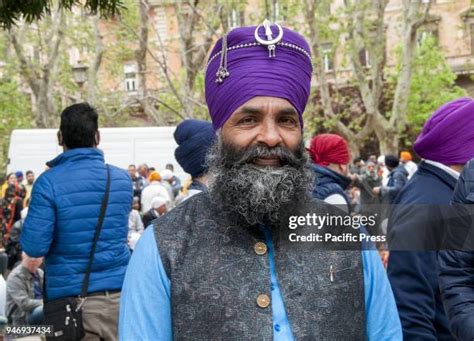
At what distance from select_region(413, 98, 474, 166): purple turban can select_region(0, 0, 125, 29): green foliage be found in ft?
5.82

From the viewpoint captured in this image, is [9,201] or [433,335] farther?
[9,201]

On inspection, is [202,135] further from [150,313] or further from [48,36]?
[48,36]

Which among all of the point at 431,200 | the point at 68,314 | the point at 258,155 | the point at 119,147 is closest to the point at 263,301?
the point at 258,155

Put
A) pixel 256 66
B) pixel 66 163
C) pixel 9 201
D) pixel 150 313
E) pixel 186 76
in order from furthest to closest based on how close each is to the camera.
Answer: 1. pixel 186 76
2. pixel 9 201
3. pixel 66 163
4. pixel 256 66
5. pixel 150 313

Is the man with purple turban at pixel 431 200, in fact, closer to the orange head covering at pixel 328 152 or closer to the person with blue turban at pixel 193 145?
the person with blue turban at pixel 193 145

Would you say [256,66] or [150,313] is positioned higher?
[256,66]

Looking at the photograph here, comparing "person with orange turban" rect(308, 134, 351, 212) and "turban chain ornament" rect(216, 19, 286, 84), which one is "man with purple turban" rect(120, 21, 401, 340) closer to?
"turban chain ornament" rect(216, 19, 286, 84)

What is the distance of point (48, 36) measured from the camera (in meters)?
26.5

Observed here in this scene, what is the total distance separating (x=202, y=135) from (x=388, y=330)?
261cm

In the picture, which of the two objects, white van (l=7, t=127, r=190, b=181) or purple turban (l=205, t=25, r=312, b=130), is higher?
purple turban (l=205, t=25, r=312, b=130)

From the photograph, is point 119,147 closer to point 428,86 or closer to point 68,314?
point 428,86

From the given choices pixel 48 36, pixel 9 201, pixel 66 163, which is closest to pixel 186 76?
pixel 48 36

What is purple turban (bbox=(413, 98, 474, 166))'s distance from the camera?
320 cm

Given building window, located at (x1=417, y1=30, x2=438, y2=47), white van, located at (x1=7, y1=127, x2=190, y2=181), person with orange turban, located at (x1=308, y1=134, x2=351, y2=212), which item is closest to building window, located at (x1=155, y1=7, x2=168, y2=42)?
building window, located at (x1=417, y1=30, x2=438, y2=47)
